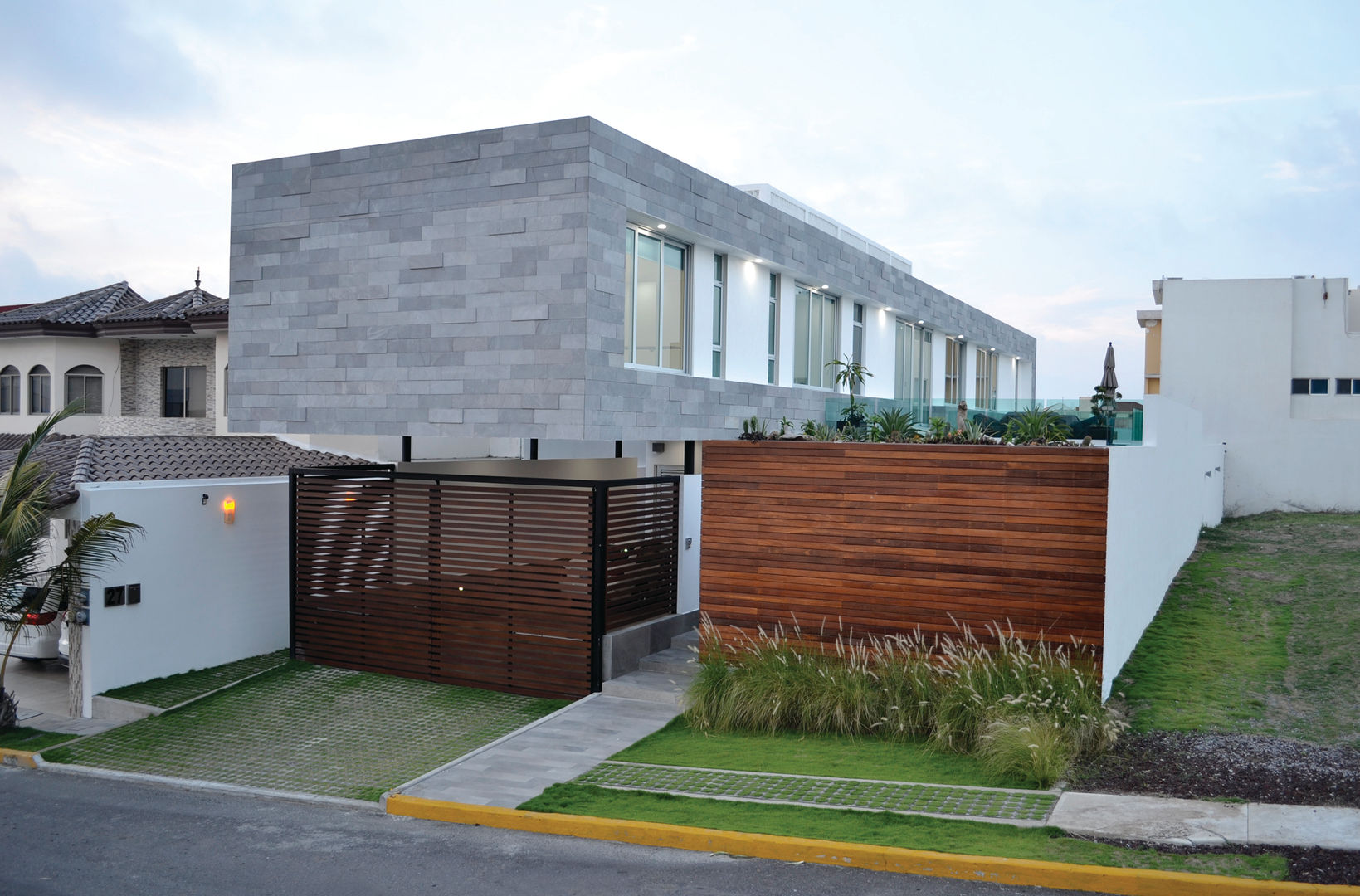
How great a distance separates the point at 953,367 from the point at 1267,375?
13.4 metres

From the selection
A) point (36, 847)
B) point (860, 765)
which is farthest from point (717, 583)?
point (36, 847)

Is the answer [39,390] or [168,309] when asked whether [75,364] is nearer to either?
[39,390]

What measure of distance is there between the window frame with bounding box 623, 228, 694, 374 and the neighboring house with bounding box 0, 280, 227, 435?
46.9 feet

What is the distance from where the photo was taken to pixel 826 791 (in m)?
9.16

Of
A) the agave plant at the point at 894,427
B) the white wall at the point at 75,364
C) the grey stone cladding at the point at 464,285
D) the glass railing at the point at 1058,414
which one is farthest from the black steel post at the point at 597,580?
the white wall at the point at 75,364

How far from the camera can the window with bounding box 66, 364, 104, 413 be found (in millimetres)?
26594

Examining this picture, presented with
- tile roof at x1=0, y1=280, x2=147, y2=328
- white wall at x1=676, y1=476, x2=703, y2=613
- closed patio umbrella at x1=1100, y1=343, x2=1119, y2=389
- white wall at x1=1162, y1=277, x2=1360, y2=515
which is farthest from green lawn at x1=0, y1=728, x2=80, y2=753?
white wall at x1=1162, y1=277, x2=1360, y2=515

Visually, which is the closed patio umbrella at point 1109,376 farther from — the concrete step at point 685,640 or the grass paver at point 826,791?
the grass paver at point 826,791

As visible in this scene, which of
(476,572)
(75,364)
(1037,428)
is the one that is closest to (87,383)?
(75,364)

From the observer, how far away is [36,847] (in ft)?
28.2

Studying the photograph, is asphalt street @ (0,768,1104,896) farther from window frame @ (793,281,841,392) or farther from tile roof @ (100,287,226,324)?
tile roof @ (100,287,226,324)

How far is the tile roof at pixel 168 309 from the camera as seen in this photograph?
81.0 feet

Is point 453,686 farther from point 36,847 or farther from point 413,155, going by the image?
point 413,155

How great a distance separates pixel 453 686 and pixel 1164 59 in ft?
65.7
